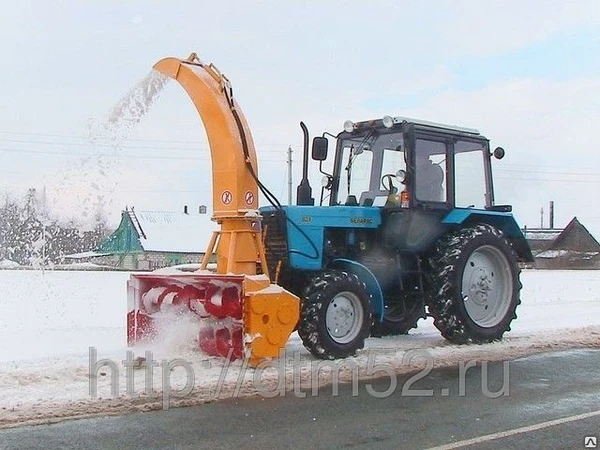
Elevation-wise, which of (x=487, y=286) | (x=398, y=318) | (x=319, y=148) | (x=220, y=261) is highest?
(x=319, y=148)

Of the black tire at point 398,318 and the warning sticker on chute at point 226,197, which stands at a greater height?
the warning sticker on chute at point 226,197

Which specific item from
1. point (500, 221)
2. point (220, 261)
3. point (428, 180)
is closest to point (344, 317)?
point (220, 261)

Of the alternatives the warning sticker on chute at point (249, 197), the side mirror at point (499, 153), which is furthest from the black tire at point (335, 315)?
the side mirror at point (499, 153)

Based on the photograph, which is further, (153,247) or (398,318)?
(153,247)

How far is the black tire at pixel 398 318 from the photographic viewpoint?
9734 mm

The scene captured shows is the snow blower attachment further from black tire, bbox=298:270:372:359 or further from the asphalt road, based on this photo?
the asphalt road

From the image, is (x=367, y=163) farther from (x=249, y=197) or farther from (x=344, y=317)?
(x=344, y=317)

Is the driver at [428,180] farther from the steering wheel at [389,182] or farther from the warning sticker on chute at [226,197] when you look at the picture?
the warning sticker on chute at [226,197]

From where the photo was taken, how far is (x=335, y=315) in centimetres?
795

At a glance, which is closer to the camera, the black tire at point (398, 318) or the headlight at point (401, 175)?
the headlight at point (401, 175)

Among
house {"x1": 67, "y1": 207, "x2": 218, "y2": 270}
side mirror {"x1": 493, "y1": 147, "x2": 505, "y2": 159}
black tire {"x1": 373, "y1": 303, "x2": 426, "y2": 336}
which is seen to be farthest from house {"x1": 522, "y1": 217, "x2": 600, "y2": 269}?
black tire {"x1": 373, "y1": 303, "x2": 426, "y2": 336}

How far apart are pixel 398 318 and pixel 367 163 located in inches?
83.5

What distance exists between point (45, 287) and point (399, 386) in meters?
15.6

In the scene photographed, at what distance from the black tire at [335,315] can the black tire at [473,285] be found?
138 cm
